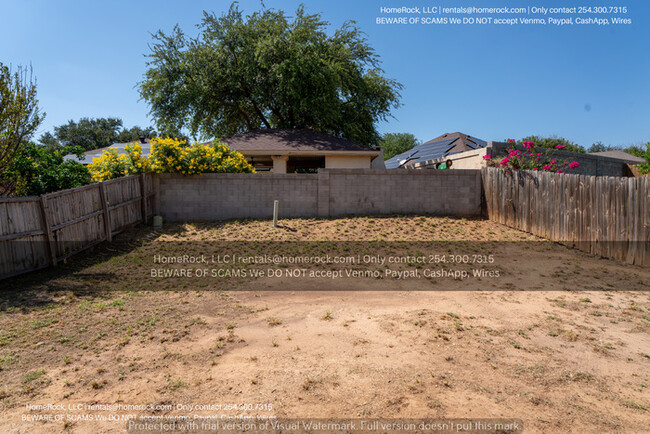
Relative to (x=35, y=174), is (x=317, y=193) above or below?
below

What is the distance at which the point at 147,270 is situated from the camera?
313 inches

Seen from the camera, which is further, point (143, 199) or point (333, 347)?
point (143, 199)

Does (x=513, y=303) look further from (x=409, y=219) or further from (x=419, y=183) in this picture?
(x=419, y=183)

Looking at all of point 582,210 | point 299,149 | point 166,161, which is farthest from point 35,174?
point 582,210

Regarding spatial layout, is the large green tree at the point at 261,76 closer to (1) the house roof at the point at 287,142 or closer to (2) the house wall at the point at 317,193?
(1) the house roof at the point at 287,142

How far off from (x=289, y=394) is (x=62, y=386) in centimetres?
225

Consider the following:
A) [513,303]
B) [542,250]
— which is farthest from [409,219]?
[513,303]

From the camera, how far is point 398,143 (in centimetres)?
5850

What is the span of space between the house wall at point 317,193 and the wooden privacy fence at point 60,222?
1.66 metres

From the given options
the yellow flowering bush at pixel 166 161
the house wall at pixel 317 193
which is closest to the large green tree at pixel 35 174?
the yellow flowering bush at pixel 166 161

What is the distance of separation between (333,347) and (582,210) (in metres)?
8.11

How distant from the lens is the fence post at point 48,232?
7754mm

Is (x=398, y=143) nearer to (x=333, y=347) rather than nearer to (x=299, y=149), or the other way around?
(x=299, y=149)

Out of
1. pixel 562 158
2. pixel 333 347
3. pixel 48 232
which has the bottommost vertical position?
pixel 333 347
